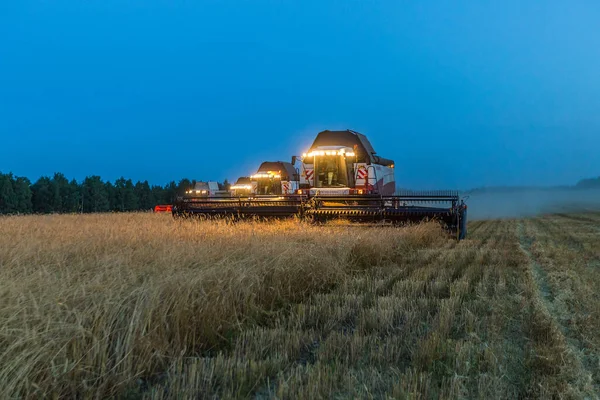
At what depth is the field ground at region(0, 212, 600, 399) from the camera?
7.93ft

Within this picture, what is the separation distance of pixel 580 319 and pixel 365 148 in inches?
498

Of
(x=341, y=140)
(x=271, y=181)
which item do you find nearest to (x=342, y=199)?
(x=341, y=140)

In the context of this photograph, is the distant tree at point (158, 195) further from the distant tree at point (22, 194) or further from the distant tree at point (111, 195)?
the distant tree at point (22, 194)

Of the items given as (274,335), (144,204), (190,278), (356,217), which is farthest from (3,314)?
(144,204)

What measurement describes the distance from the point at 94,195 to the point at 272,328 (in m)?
53.6

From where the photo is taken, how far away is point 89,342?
2514mm

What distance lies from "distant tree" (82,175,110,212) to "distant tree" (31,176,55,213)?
3.70 m

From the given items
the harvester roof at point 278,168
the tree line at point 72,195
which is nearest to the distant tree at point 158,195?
the tree line at point 72,195

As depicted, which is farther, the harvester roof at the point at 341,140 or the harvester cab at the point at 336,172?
the harvester roof at the point at 341,140

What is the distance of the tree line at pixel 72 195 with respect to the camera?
42.8 m

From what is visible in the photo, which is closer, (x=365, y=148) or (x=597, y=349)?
(x=597, y=349)

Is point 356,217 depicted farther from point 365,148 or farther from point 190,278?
point 190,278

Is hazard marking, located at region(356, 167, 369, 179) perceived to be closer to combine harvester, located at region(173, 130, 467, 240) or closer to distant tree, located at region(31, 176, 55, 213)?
combine harvester, located at region(173, 130, 467, 240)

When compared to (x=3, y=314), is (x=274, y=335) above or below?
Result: below
